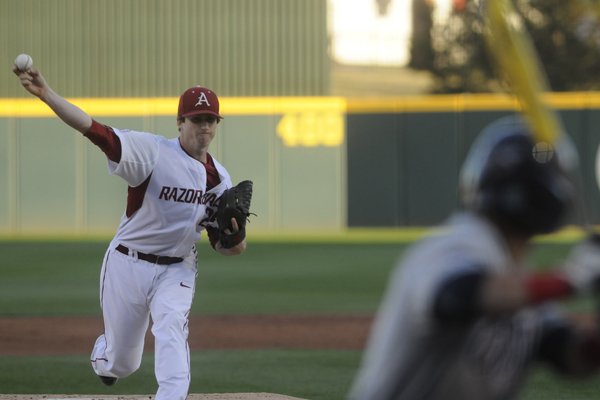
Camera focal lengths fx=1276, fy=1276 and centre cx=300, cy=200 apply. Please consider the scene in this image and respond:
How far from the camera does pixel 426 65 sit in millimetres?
47750

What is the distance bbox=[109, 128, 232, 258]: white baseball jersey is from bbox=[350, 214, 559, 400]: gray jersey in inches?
150

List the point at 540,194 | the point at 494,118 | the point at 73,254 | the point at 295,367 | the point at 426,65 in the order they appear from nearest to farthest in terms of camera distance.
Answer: the point at 540,194, the point at 295,367, the point at 73,254, the point at 494,118, the point at 426,65

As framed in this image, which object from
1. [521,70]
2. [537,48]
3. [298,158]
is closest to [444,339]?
[521,70]

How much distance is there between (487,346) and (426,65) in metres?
45.5

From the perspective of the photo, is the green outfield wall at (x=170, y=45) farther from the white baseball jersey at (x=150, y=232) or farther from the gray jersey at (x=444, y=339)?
the gray jersey at (x=444, y=339)

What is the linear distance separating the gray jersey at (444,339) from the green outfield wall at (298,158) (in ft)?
78.4

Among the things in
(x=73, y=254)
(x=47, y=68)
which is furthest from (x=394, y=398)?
(x=47, y=68)

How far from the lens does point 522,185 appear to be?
2.71m

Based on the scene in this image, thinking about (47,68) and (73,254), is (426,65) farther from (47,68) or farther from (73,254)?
(73,254)

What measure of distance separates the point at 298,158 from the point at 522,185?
24.9 m

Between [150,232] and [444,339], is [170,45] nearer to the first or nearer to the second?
[150,232]

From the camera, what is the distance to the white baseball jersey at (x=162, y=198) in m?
6.56

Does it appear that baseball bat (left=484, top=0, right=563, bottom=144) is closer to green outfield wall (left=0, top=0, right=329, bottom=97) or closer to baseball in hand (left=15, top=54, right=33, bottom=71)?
baseball in hand (left=15, top=54, right=33, bottom=71)

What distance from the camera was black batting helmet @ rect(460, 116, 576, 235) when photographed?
2713mm
